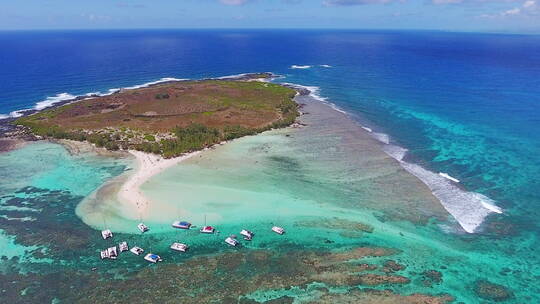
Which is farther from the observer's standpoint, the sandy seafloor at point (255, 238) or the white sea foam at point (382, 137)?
the white sea foam at point (382, 137)

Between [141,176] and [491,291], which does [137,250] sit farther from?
[491,291]

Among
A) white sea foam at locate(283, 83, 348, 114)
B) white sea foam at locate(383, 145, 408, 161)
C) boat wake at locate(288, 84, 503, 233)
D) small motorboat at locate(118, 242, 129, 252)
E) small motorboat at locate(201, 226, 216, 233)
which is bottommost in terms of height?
small motorboat at locate(118, 242, 129, 252)

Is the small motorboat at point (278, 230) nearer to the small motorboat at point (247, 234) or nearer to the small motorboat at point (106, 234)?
the small motorboat at point (247, 234)

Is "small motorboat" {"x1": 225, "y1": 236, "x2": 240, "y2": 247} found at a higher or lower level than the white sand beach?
lower

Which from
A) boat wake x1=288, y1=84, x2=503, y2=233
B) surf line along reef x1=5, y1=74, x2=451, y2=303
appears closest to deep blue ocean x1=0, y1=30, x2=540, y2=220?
→ boat wake x1=288, y1=84, x2=503, y2=233

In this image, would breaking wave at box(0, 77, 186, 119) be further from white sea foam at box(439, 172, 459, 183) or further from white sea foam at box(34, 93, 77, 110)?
white sea foam at box(439, 172, 459, 183)

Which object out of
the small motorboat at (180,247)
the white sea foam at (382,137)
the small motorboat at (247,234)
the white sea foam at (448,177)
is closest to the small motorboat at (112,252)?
the small motorboat at (180,247)
